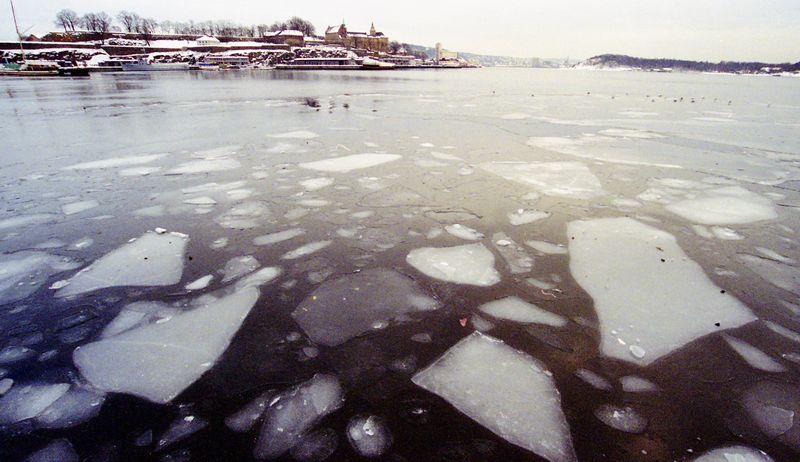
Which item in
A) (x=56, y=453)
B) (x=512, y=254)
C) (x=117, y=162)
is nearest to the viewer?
(x=56, y=453)

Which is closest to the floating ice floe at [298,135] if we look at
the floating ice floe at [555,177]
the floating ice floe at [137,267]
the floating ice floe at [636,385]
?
the floating ice floe at [555,177]

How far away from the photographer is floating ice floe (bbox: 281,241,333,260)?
2887 millimetres

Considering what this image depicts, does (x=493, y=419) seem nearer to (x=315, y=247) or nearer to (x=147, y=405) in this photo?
(x=147, y=405)

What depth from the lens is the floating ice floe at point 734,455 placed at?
4.69ft

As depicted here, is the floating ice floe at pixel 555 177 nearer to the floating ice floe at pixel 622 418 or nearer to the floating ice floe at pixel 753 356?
the floating ice floe at pixel 753 356

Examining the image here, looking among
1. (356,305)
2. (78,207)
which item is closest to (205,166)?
(78,207)

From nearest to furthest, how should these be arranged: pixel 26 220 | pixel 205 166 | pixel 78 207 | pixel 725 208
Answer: pixel 26 220, pixel 78 207, pixel 725 208, pixel 205 166

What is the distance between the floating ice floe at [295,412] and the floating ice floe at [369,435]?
0.12 metres

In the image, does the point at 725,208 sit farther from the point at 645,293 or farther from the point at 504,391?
the point at 504,391

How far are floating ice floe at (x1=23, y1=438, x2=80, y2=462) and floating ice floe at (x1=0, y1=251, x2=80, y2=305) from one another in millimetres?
1385

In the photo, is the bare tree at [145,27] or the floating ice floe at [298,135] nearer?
the floating ice floe at [298,135]

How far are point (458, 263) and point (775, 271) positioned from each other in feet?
7.42

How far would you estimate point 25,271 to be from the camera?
2600mm

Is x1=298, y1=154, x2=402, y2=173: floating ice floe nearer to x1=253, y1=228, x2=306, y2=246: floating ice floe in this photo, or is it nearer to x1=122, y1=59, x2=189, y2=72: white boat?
x1=253, y1=228, x2=306, y2=246: floating ice floe
